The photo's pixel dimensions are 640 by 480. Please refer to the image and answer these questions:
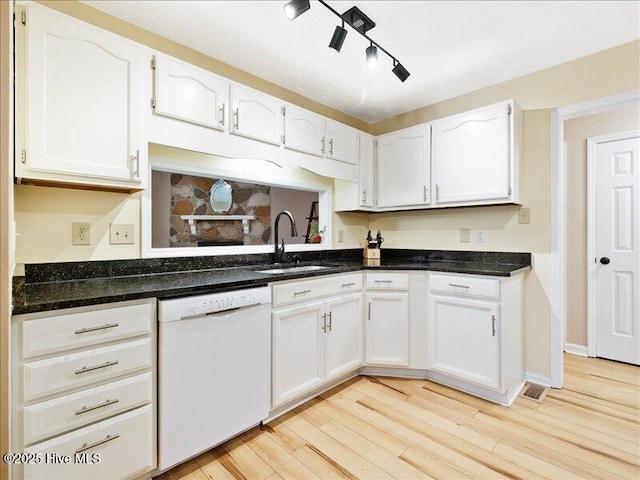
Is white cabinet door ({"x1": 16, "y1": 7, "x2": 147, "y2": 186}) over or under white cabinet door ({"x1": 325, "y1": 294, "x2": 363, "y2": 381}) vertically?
over

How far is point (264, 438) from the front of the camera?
1.81 meters

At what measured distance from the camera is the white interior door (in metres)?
2.76

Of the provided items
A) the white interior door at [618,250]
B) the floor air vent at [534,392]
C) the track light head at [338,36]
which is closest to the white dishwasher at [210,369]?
the track light head at [338,36]

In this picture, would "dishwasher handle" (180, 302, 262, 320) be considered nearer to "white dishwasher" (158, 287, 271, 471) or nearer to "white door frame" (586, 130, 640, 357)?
"white dishwasher" (158, 287, 271, 471)

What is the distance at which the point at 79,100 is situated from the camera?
59.1 inches

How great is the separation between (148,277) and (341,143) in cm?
186

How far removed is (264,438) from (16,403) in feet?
3.80

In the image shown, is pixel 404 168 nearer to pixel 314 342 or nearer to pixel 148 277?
pixel 314 342

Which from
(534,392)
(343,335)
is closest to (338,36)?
(343,335)

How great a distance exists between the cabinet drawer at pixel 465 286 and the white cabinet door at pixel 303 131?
53.6 inches

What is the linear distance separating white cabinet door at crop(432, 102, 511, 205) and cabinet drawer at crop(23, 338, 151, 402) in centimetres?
238

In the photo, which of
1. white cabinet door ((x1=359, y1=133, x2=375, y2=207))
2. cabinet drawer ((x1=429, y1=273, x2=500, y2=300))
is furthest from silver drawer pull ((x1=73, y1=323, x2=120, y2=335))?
white cabinet door ((x1=359, y1=133, x2=375, y2=207))

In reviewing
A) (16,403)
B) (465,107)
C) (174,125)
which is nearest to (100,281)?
(16,403)

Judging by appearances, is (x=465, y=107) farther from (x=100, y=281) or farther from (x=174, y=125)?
(x=100, y=281)
